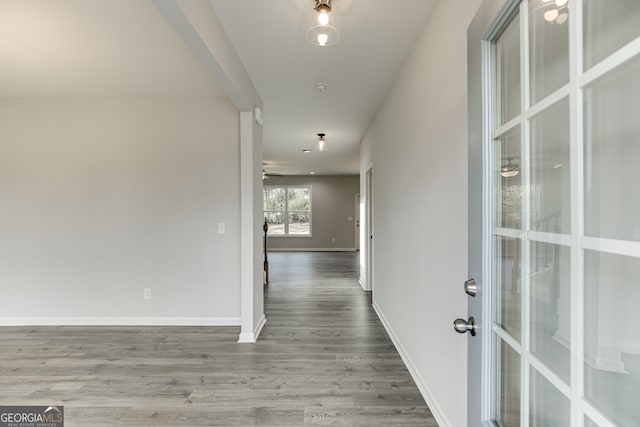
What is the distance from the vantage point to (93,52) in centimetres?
241

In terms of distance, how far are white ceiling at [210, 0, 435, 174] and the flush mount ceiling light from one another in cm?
16

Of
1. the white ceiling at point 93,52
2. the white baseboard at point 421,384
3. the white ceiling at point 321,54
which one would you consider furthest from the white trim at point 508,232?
the white ceiling at point 93,52

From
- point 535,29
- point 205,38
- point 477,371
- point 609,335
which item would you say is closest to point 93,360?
point 205,38

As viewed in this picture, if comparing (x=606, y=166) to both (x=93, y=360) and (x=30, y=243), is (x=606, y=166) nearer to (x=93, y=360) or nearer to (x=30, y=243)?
(x=93, y=360)

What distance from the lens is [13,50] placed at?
93.1 inches

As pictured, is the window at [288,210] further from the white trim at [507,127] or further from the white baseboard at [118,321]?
the white trim at [507,127]

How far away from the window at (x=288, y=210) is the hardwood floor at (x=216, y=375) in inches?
262

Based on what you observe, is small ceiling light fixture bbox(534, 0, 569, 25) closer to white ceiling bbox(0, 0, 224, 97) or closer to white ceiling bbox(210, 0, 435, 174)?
white ceiling bbox(210, 0, 435, 174)

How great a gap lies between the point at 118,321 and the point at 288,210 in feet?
23.3

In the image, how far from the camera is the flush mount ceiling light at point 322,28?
1.71 m

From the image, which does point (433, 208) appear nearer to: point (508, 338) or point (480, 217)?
point (480, 217)

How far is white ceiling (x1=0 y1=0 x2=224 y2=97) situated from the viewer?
1.93 meters

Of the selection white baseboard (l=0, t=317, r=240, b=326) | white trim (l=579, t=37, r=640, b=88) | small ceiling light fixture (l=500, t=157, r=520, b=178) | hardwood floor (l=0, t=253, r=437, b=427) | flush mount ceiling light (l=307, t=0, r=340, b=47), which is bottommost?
hardwood floor (l=0, t=253, r=437, b=427)

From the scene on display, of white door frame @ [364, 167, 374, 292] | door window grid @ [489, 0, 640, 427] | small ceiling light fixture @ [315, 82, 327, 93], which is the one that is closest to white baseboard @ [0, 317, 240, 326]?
white door frame @ [364, 167, 374, 292]
